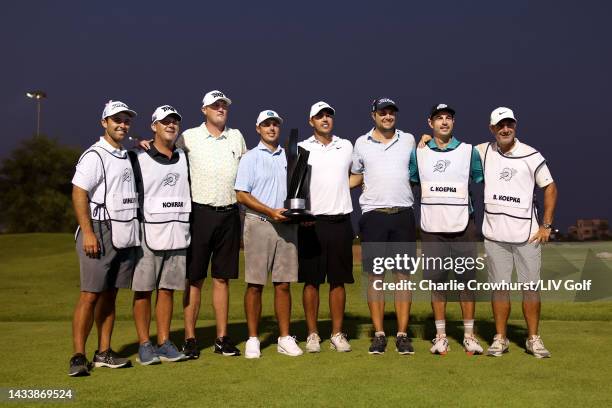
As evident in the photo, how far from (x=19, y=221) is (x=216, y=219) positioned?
5239cm

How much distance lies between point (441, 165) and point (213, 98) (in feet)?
8.74

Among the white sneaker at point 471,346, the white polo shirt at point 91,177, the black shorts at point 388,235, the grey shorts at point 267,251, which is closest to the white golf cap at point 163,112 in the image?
the white polo shirt at point 91,177

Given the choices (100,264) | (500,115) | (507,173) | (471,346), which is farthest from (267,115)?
(471,346)

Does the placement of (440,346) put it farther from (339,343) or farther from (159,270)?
(159,270)

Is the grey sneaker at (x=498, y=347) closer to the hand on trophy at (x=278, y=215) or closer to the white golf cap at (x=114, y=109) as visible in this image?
the hand on trophy at (x=278, y=215)

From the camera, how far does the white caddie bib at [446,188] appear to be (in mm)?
7531

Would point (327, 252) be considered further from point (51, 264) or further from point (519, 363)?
point (51, 264)

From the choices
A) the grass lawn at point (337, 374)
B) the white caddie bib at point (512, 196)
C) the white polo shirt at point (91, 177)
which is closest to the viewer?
the grass lawn at point (337, 374)

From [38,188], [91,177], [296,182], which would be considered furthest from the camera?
[38,188]

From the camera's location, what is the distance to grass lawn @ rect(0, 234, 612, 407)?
5758 millimetres

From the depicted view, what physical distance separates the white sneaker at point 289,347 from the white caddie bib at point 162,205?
1.58 m

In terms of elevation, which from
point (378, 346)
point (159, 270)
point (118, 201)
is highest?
point (118, 201)

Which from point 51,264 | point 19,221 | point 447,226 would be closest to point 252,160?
point 447,226

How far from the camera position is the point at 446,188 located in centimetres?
755
